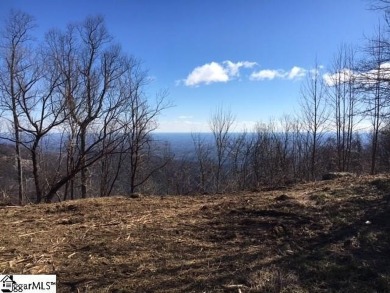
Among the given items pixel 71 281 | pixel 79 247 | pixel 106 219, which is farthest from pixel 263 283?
pixel 106 219

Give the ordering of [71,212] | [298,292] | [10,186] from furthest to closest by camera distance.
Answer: [10,186], [71,212], [298,292]

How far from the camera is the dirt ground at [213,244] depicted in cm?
448

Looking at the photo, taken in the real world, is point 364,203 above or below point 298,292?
above

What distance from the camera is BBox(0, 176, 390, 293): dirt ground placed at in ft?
14.7

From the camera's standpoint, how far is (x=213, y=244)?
5.71m

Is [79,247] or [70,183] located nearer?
[79,247]

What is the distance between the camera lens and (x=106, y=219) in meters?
7.23

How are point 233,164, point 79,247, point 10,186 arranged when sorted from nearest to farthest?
point 79,247 < point 10,186 < point 233,164

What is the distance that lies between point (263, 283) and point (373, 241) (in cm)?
223

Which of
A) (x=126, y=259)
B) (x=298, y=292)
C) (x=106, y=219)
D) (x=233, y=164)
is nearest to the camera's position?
(x=298, y=292)

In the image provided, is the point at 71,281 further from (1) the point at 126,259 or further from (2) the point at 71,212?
(2) the point at 71,212

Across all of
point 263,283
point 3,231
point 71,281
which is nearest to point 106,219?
point 3,231

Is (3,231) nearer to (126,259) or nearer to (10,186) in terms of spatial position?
(126,259)

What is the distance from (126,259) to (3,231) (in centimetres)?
267
